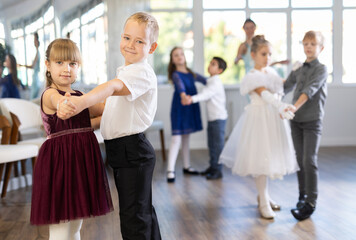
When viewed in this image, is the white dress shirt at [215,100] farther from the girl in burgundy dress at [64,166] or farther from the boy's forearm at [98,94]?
the boy's forearm at [98,94]

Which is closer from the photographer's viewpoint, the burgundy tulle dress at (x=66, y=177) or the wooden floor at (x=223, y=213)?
the burgundy tulle dress at (x=66, y=177)

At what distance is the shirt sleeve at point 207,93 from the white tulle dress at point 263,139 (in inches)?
38.0

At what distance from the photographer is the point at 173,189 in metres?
3.74

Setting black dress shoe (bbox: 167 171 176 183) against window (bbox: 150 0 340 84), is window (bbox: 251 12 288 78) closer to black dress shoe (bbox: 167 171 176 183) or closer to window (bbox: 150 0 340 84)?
window (bbox: 150 0 340 84)

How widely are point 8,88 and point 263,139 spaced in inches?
118

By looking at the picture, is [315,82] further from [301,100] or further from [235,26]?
[235,26]

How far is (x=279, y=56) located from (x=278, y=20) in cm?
54

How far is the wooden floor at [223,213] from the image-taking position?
2.57 meters

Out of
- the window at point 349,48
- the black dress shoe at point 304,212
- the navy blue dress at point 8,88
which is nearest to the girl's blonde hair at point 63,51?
the black dress shoe at point 304,212

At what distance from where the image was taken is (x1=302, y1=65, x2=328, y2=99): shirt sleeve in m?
2.75

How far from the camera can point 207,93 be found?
406 centimetres

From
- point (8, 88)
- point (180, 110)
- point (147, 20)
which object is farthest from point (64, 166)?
point (8, 88)

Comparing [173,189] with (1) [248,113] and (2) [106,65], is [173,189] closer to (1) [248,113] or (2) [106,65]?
(1) [248,113]

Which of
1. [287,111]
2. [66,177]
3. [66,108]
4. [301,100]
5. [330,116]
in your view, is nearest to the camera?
[66,108]
